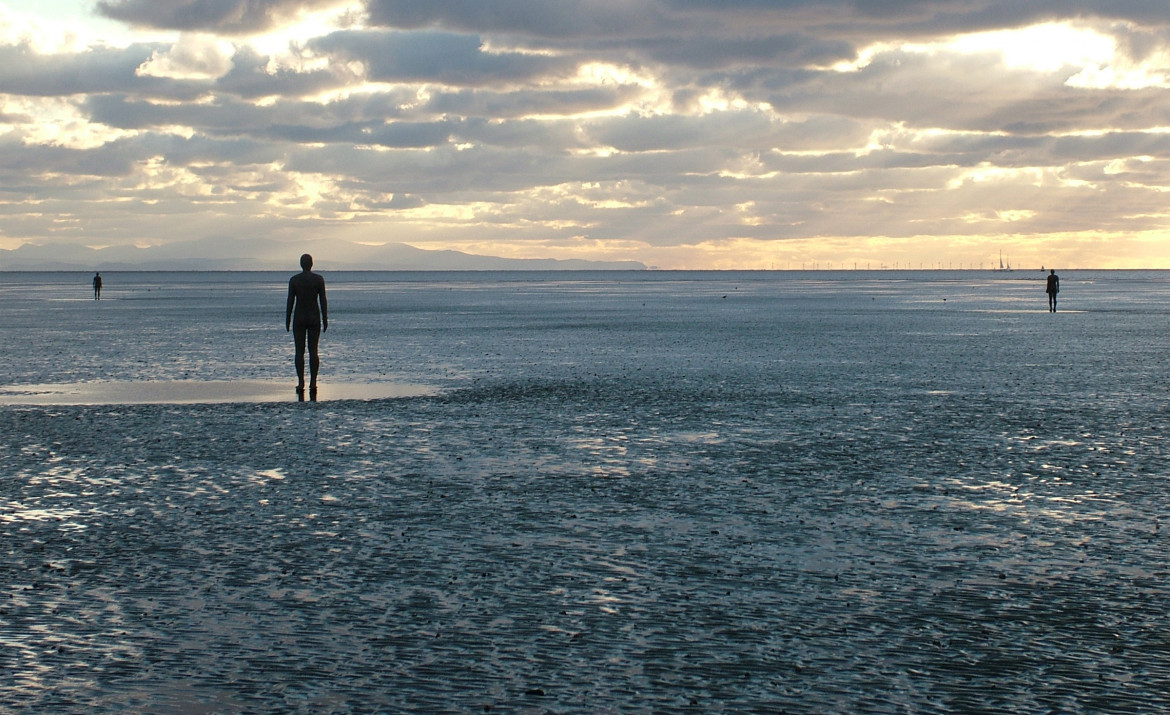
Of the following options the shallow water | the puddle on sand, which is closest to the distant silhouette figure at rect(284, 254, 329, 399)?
the puddle on sand

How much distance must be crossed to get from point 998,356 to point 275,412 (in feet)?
61.6

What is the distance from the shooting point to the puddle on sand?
20.6m

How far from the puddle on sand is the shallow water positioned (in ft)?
2.82

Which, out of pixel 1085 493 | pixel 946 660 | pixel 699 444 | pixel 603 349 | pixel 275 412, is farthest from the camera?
pixel 603 349


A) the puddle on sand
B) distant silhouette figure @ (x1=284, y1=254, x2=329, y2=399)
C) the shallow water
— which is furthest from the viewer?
distant silhouette figure @ (x1=284, y1=254, x2=329, y2=399)

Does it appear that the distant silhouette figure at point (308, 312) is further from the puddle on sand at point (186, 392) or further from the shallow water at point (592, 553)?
the shallow water at point (592, 553)

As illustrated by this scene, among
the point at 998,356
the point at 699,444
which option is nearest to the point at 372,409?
the point at 699,444

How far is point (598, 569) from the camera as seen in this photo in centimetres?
898

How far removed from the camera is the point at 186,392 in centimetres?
2206

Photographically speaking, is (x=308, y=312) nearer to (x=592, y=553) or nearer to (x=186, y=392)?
(x=186, y=392)

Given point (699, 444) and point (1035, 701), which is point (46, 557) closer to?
point (1035, 701)

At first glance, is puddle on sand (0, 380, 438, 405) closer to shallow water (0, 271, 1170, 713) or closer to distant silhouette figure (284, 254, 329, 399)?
distant silhouette figure (284, 254, 329, 399)

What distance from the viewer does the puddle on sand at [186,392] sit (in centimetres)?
2064

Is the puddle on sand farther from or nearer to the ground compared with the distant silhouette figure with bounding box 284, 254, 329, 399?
nearer to the ground
